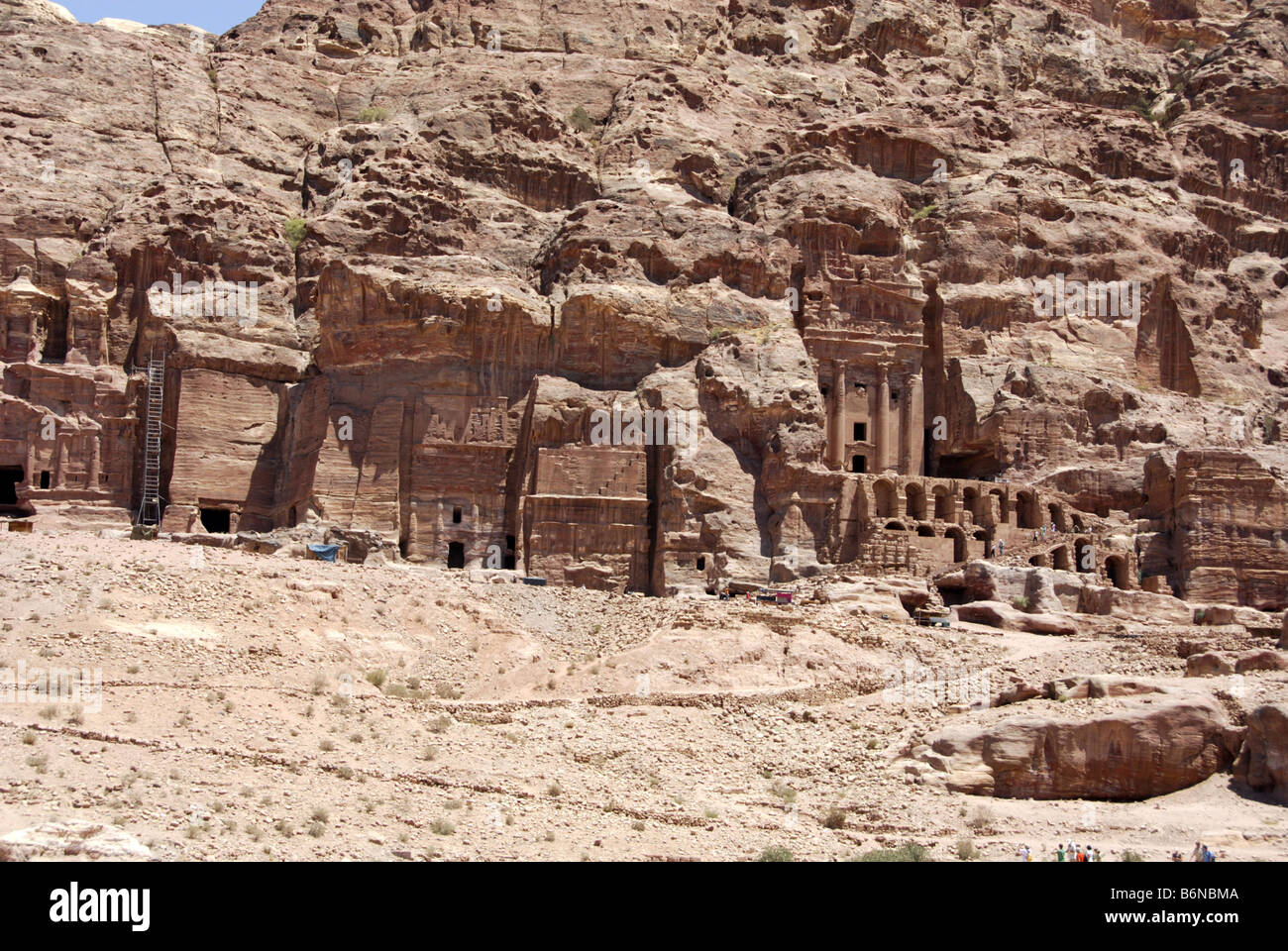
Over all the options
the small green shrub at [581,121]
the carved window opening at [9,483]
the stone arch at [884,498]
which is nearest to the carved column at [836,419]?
the stone arch at [884,498]

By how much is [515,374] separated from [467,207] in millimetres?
8449

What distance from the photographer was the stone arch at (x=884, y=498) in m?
48.6

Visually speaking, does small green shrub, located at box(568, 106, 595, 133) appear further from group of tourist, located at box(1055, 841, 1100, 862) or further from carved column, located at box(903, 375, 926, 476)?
group of tourist, located at box(1055, 841, 1100, 862)

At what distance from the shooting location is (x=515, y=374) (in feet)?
165

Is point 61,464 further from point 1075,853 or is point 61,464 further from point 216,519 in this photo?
point 1075,853

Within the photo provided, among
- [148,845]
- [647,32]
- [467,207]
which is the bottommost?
[148,845]

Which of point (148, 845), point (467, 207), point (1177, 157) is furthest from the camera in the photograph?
point (1177, 157)

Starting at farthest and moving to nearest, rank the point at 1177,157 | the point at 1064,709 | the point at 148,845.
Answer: the point at 1177,157 < the point at 1064,709 < the point at 148,845

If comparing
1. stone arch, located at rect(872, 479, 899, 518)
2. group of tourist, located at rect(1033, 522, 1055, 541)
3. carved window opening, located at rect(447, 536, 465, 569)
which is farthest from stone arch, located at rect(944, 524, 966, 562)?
carved window opening, located at rect(447, 536, 465, 569)

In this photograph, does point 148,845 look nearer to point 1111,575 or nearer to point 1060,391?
point 1111,575

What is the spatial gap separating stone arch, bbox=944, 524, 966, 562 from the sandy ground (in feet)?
21.4

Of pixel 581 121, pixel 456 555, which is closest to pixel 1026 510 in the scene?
pixel 456 555

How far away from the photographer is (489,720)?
102 feet
